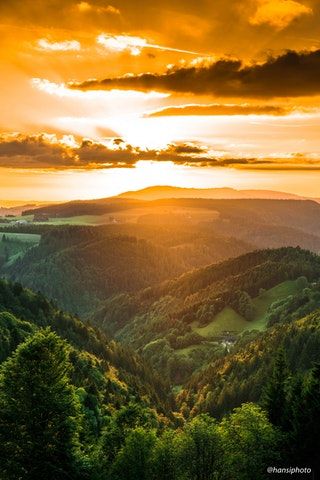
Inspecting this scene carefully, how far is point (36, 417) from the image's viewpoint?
57.7m

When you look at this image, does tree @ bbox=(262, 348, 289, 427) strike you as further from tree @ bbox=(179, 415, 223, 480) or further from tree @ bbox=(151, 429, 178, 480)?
tree @ bbox=(151, 429, 178, 480)

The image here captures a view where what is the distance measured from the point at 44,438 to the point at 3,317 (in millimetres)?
113527

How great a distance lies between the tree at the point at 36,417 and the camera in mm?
56438

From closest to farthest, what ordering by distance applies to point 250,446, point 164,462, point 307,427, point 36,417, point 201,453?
point 36,417
point 307,427
point 164,462
point 250,446
point 201,453

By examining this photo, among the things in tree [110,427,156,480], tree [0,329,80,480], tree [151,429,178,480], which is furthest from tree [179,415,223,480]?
tree [0,329,80,480]

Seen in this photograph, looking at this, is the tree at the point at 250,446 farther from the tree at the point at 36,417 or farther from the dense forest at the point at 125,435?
the tree at the point at 36,417

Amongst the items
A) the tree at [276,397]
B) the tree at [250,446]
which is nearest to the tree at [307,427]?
the tree at [250,446]

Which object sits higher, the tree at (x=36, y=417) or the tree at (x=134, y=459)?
the tree at (x=36, y=417)

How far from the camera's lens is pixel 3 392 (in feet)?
193

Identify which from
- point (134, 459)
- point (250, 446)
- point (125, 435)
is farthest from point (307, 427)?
point (125, 435)

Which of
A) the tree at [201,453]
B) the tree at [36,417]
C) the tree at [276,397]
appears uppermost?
the tree at [36,417]

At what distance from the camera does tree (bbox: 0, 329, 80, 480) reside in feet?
185

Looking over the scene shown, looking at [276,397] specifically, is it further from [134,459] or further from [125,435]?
[134,459]

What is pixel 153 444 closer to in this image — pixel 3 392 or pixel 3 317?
pixel 3 392
